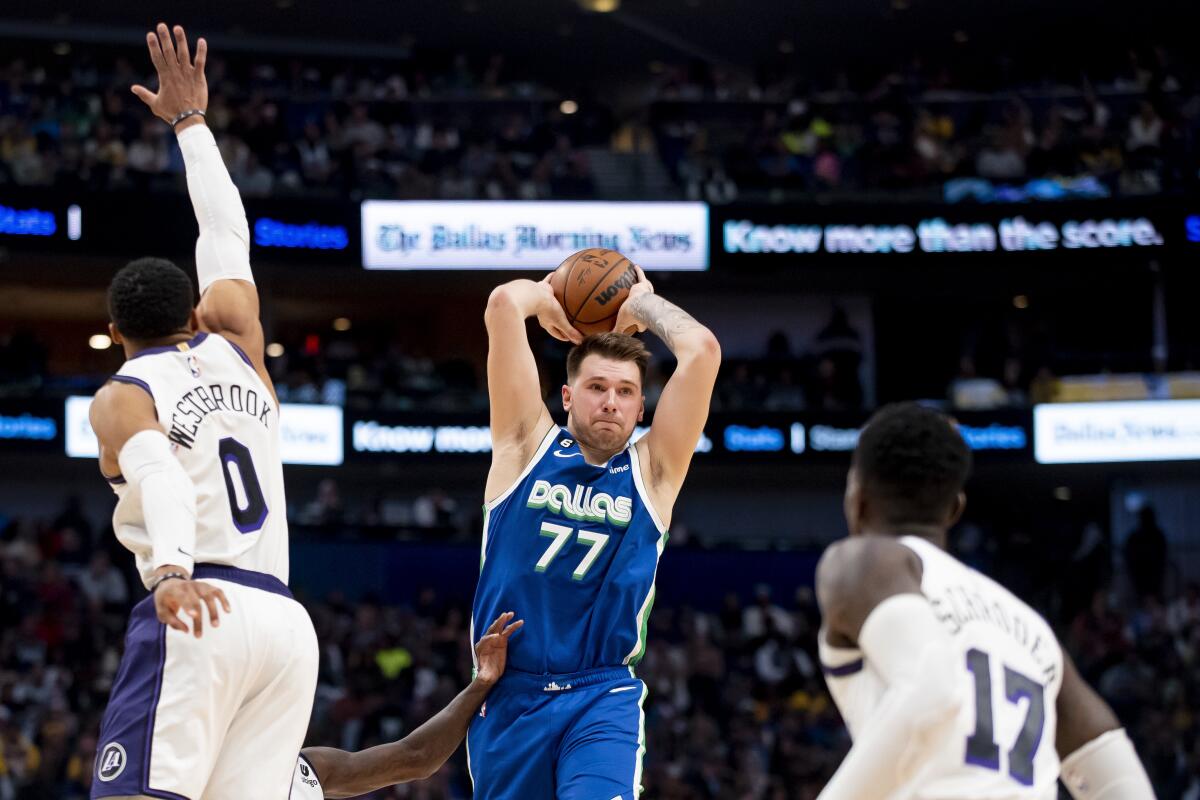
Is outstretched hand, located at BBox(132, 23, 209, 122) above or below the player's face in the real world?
above

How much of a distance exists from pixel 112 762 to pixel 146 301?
1.31 meters

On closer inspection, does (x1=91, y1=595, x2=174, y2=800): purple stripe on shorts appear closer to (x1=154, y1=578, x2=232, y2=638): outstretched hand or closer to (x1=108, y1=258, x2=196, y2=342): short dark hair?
(x1=154, y1=578, x2=232, y2=638): outstretched hand

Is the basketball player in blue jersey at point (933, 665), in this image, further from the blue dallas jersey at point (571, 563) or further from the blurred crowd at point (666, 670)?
the blurred crowd at point (666, 670)

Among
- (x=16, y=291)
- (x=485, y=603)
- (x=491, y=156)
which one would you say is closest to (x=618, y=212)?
(x=491, y=156)

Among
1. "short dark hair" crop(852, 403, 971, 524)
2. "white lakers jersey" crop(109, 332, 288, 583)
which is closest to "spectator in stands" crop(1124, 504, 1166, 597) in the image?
"white lakers jersey" crop(109, 332, 288, 583)

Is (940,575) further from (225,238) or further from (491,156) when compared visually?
(491,156)

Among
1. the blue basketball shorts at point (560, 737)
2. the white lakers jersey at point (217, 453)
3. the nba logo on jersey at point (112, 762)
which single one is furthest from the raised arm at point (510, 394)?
the nba logo on jersey at point (112, 762)

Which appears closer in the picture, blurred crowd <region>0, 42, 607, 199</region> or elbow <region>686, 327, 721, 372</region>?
elbow <region>686, 327, 721, 372</region>

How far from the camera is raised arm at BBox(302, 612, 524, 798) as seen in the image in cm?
508

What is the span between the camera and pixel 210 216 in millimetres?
4953

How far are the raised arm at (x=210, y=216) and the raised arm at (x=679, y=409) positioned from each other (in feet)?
4.49

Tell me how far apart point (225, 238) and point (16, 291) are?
68.4 feet

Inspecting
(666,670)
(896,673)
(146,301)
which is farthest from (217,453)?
(666,670)

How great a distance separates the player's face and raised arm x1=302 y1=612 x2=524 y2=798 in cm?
69
